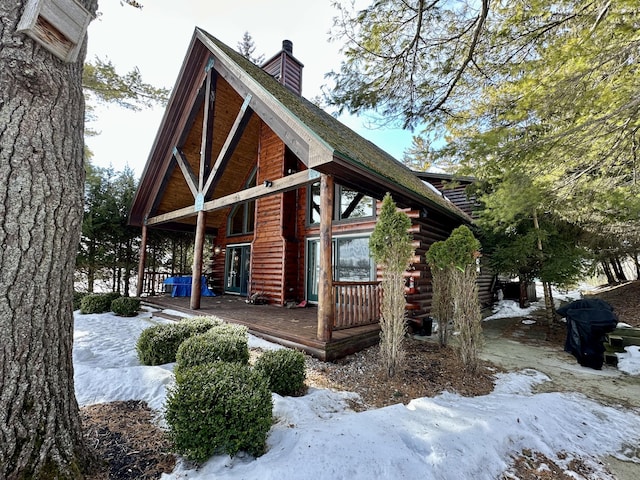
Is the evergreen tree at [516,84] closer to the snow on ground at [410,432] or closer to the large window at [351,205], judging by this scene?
the large window at [351,205]

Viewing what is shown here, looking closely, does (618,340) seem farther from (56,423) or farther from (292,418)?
(56,423)

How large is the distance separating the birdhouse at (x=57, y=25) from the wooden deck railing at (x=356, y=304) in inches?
150

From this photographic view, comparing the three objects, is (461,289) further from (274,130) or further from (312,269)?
(312,269)

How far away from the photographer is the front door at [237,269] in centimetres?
1059

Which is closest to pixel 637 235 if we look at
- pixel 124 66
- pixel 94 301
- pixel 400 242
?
pixel 400 242

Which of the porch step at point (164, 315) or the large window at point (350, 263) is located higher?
the large window at point (350, 263)

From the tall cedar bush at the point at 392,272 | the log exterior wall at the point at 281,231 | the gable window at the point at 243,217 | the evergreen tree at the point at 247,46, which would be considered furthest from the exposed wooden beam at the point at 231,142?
the evergreen tree at the point at 247,46

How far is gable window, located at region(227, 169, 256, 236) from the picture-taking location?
10.8m

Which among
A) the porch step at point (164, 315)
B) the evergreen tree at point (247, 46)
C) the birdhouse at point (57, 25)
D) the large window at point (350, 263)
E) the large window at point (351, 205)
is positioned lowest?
the porch step at point (164, 315)

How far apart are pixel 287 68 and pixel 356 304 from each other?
9.15 m

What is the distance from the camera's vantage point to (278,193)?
625 centimetres

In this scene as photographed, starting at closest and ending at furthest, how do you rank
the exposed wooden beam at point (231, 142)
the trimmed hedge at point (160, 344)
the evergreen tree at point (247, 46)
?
the trimmed hedge at point (160, 344) → the exposed wooden beam at point (231, 142) → the evergreen tree at point (247, 46)

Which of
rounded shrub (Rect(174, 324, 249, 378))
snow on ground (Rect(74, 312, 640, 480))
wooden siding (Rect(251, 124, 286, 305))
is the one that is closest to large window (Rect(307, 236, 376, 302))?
wooden siding (Rect(251, 124, 286, 305))

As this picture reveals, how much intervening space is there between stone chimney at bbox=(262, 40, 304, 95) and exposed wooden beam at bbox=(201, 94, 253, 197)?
4.76 meters
